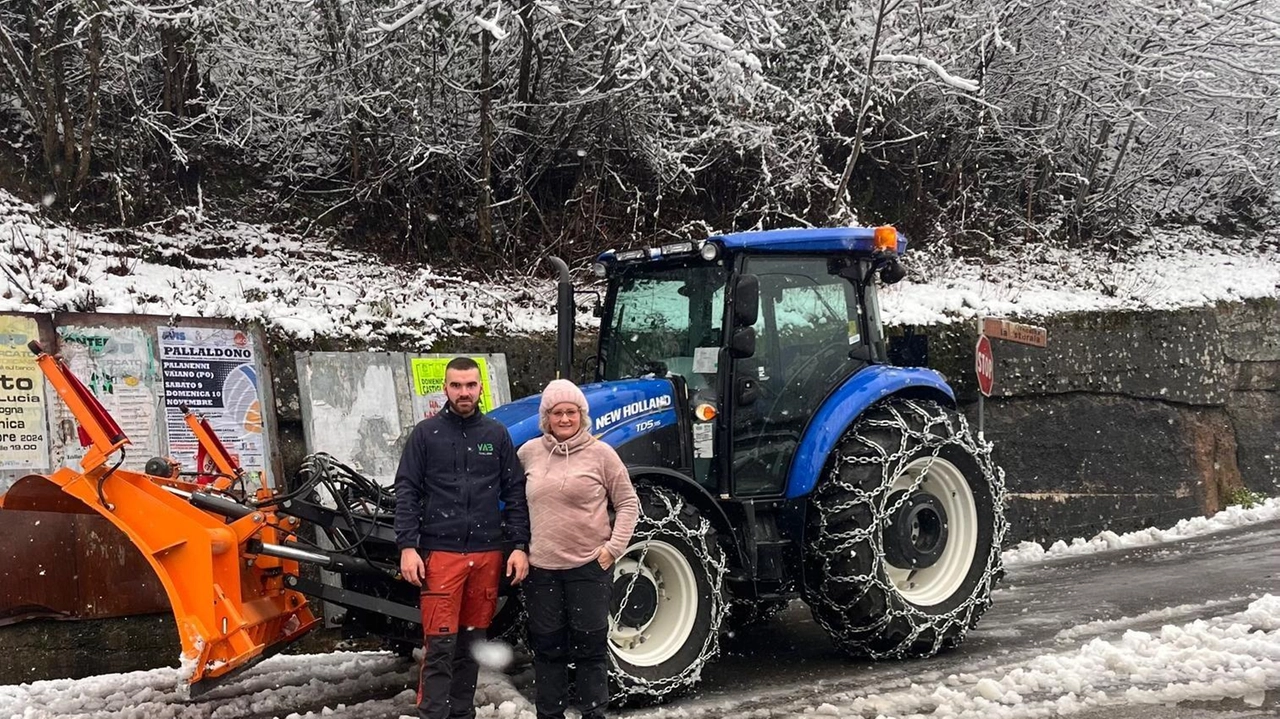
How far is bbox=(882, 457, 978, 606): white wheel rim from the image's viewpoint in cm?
598

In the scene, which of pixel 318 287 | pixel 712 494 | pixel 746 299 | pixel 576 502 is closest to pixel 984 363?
pixel 712 494

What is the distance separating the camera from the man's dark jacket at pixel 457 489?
4.29 metres

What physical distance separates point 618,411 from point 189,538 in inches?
77.3

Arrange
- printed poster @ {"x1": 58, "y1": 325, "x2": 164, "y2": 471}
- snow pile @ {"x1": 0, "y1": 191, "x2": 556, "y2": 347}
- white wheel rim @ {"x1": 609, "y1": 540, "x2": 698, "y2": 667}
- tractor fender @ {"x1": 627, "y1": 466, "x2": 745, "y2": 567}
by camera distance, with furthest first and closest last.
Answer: snow pile @ {"x1": 0, "y1": 191, "x2": 556, "y2": 347}, printed poster @ {"x1": 58, "y1": 325, "x2": 164, "y2": 471}, tractor fender @ {"x1": 627, "y1": 466, "x2": 745, "y2": 567}, white wheel rim @ {"x1": 609, "y1": 540, "x2": 698, "y2": 667}

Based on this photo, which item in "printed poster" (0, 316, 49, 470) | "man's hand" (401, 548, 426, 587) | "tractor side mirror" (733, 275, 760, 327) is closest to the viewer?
"man's hand" (401, 548, 426, 587)

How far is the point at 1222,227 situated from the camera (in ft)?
47.1

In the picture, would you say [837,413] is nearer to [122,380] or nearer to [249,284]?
[122,380]

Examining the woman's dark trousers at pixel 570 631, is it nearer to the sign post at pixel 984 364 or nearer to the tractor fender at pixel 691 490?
the tractor fender at pixel 691 490

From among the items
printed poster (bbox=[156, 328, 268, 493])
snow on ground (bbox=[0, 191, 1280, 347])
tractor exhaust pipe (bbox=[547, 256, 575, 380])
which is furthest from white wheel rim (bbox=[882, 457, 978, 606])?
printed poster (bbox=[156, 328, 268, 493])

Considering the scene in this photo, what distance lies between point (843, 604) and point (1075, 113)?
9.60 m

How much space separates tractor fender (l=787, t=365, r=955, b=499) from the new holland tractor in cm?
1

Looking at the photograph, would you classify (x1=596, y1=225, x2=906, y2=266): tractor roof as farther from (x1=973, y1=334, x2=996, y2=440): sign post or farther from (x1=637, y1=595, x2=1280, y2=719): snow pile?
(x1=973, y1=334, x2=996, y2=440): sign post

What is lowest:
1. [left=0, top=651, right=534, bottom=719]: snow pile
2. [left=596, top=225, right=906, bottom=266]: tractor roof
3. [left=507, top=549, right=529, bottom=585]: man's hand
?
[left=0, top=651, right=534, bottom=719]: snow pile

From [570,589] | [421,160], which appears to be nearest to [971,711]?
[570,589]
